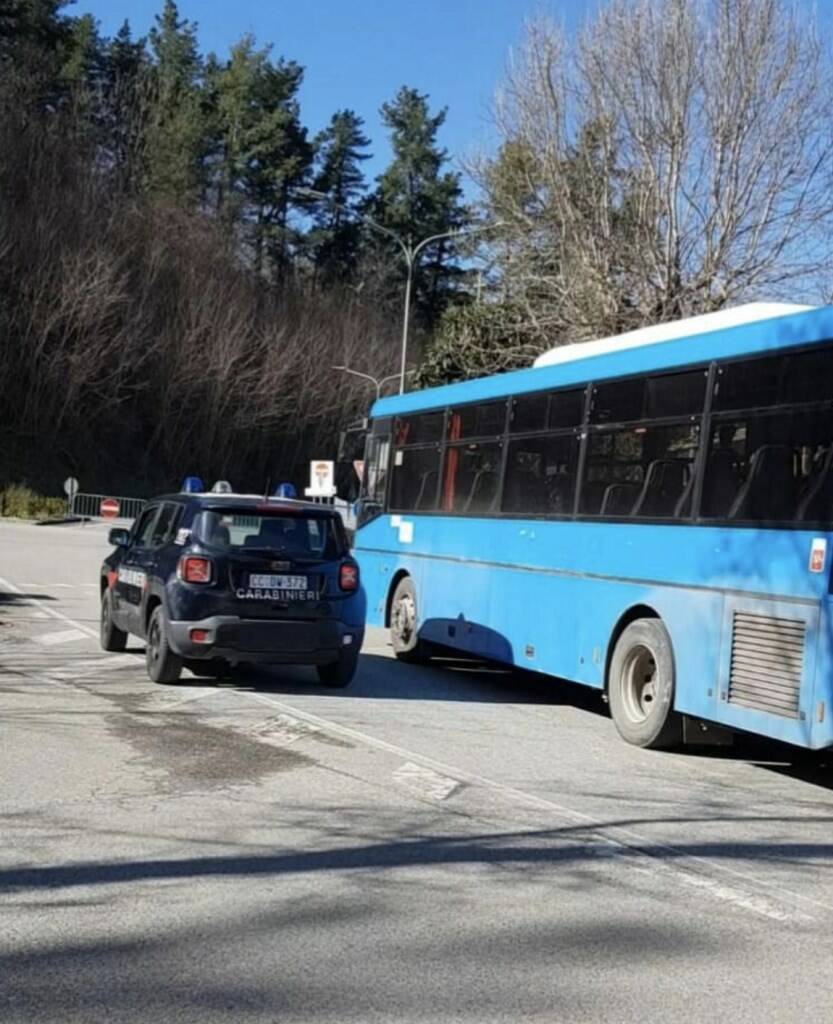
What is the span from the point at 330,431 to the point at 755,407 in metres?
65.9

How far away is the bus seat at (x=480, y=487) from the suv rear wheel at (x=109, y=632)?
3.97m

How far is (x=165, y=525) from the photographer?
12.8 m

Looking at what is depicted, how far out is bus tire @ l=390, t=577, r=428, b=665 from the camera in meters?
15.8

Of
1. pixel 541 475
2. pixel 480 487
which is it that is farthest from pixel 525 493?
pixel 480 487

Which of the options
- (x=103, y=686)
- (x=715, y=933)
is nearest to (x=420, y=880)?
(x=715, y=933)

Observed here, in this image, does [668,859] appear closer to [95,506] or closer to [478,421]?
[478,421]

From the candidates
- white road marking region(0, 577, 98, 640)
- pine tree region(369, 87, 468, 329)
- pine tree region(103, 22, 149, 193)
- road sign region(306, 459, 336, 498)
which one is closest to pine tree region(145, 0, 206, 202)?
pine tree region(103, 22, 149, 193)

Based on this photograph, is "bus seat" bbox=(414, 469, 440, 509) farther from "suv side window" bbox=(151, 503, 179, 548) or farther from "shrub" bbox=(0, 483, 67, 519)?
"shrub" bbox=(0, 483, 67, 519)

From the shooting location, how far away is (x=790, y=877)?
6.82 meters

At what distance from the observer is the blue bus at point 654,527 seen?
29.2ft

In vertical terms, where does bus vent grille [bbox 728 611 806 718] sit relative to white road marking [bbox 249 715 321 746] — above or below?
above

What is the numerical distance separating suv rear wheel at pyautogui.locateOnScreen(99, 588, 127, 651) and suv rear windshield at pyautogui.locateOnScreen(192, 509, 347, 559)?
279 centimetres

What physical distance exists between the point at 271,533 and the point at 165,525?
1253 mm

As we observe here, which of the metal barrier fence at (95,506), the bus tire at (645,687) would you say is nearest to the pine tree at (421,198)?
the metal barrier fence at (95,506)
